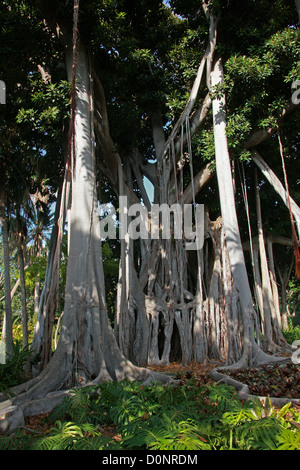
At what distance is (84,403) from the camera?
280 centimetres

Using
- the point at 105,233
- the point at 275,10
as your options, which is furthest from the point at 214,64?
the point at 105,233

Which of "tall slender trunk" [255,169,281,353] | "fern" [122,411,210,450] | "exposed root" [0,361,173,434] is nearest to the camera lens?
"fern" [122,411,210,450]

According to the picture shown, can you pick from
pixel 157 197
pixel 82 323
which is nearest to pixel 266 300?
pixel 157 197

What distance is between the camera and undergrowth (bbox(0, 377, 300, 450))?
1756 millimetres

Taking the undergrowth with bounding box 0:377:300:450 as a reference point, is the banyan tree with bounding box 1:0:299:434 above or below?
above

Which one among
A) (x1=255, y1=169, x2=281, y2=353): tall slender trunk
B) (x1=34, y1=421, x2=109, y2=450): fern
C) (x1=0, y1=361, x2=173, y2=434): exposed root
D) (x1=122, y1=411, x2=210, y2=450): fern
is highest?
(x1=255, y1=169, x2=281, y2=353): tall slender trunk

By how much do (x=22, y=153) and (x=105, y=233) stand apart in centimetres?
381

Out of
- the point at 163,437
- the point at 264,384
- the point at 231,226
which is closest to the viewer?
the point at 163,437

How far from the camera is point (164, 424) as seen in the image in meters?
1.95

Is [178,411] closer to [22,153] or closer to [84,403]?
[84,403]

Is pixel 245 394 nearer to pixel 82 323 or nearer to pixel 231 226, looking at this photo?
pixel 82 323

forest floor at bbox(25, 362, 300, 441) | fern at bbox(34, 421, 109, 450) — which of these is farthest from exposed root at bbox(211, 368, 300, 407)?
fern at bbox(34, 421, 109, 450)

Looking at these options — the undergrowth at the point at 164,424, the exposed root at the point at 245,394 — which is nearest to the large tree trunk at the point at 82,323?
the exposed root at the point at 245,394

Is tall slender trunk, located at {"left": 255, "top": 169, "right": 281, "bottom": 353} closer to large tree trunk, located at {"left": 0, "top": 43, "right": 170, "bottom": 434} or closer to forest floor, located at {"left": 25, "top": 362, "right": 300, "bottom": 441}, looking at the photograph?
forest floor, located at {"left": 25, "top": 362, "right": 300, "bottom": 441}
